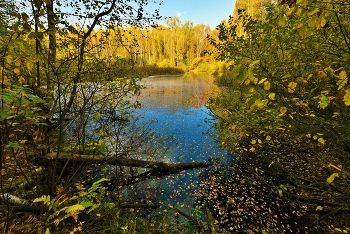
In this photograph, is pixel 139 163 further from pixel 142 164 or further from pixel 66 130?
pixel 66 130

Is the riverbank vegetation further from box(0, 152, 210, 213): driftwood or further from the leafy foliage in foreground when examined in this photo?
the leafy foliage in foreground

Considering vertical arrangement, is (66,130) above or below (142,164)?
above

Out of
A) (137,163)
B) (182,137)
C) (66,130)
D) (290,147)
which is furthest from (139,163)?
(290,147)

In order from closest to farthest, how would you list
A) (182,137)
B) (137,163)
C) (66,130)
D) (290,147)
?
1. (66,130)
2. (290,147)
3. (137,163)
4. (182,137)

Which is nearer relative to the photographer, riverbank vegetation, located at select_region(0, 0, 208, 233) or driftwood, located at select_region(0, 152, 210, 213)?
riverbank vegetation, located at select_region(0, 0, 208, 233)

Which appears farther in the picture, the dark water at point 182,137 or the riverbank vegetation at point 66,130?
the dark water at point 182,137

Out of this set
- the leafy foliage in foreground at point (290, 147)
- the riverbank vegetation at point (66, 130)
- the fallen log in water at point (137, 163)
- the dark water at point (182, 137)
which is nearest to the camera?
the riverbank vegetation at point (66, 130)

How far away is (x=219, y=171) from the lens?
6.40 metres

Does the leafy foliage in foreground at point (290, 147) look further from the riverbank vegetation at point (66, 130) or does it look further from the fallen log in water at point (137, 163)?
the riverbank vegetation at point (66, 130)

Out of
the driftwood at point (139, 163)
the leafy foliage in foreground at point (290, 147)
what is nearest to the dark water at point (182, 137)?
the driftwood at point (139, 163)

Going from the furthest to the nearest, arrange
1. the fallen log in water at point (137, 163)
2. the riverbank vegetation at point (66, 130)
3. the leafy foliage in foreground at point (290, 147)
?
the fallen log in water at point (137, 163)
the leafy foliage in foreground at point (290, 147)
the riverbank vegetation at point (66, 130)

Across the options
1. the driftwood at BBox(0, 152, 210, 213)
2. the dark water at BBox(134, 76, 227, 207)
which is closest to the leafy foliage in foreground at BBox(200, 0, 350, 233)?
the dark water at BBox(134, 76, 227, 207)

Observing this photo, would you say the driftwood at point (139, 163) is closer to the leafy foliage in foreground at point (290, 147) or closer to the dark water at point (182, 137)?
the dark water at point (182, 137)

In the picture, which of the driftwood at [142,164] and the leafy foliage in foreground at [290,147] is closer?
the leafy foliage in foreground at [290,147]
